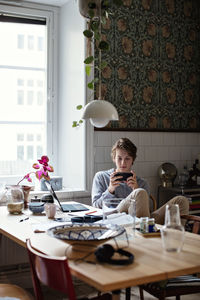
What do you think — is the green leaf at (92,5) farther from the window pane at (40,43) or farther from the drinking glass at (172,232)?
the window pane at (40,43)

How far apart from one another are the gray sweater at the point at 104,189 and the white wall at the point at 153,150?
394 mm

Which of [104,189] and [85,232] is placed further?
[104,189]

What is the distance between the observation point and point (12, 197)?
340 centimetres

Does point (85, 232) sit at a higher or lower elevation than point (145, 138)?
lower

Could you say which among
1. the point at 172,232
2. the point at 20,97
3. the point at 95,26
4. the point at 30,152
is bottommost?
the point at 172,232

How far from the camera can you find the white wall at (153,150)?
4484mm

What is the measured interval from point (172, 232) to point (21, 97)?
274 centimetres

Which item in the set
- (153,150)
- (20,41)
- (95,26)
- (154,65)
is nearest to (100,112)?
(95,26)

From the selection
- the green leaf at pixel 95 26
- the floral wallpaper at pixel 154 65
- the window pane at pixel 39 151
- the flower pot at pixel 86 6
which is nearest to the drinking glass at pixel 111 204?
the green leaf at pixel 95 26

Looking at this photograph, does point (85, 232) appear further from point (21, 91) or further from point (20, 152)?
point (21, 91)

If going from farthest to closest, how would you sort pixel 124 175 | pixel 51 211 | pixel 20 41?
pixel 20 41 → pixel 124 175 → pixel 51 211

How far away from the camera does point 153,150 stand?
15.9 ft

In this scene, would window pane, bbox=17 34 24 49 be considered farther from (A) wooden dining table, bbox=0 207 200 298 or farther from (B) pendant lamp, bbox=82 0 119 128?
(A) wooden dining table, bbox=0 207 200 298

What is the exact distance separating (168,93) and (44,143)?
1488 millimetres
